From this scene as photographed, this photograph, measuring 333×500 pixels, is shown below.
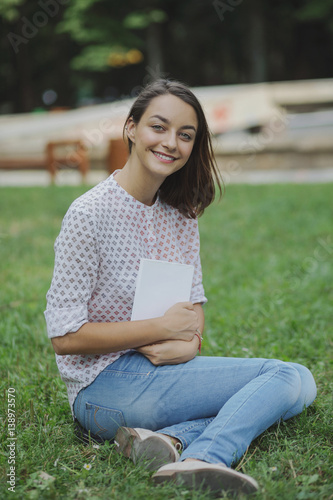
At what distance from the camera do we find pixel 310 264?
4969 millimetres

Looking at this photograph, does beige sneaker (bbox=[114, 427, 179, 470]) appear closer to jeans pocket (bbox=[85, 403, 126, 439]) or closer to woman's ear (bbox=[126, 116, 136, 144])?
jeans pocket (bbox=[85, 403, 126, 439])

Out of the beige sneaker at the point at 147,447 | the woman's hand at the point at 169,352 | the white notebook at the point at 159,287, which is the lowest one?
the beige sneaker at the point at 147,447

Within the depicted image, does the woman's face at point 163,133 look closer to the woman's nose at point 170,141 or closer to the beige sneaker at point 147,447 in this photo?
the woman's nose at point 170,141

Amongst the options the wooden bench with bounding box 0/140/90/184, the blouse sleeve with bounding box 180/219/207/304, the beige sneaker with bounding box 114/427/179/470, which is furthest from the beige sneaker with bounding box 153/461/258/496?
the wooden bench with bounding box 0/140/90/184

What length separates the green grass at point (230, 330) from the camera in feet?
6.45

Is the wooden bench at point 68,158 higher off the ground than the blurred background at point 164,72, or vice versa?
the blurred background at point 164,72

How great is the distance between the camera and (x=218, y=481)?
1785 mm

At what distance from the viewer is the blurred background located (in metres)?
11.2

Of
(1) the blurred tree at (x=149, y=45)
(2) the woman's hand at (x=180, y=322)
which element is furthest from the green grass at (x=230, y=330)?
(1) the blurred tree at (x=149, y=45)

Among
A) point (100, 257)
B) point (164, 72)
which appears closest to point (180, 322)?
point (100, 257)

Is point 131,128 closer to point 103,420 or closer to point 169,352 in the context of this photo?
point 169,352

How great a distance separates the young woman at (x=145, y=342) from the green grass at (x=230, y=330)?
12 cm

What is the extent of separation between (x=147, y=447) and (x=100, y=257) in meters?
0.63

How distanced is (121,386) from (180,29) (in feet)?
67.7
